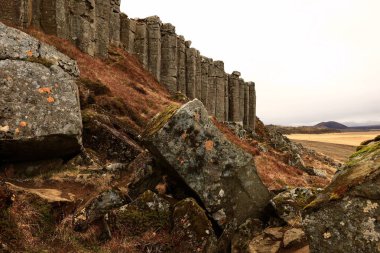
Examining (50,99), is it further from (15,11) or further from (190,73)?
(190,73)

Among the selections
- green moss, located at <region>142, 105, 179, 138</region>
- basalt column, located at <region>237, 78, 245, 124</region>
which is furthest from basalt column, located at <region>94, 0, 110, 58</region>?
basalt column, located at <region>237, 78, 245, 124</region>

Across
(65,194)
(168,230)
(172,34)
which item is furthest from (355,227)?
(172,34)

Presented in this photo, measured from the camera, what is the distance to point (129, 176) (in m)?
15.8

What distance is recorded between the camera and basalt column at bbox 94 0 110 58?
37.8 meters

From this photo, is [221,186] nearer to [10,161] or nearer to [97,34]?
[10,161]

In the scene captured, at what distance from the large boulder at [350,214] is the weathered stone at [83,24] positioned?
31166 millimetres

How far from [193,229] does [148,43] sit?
134 ft

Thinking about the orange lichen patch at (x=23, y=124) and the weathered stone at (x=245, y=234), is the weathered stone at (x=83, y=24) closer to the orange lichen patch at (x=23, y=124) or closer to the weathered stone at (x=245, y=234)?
the orange lichen patch at (x=23, y=124)

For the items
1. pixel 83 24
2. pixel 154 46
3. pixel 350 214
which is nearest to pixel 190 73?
pixel 154 46

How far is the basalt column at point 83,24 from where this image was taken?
109ft

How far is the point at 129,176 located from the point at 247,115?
6117cm

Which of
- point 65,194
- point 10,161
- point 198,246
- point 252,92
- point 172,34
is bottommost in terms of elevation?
point 198,246

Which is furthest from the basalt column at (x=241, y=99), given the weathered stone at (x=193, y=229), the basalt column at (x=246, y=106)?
the weathered stone at (x=193, y=229)

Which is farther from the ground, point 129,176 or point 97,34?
point 97,34
